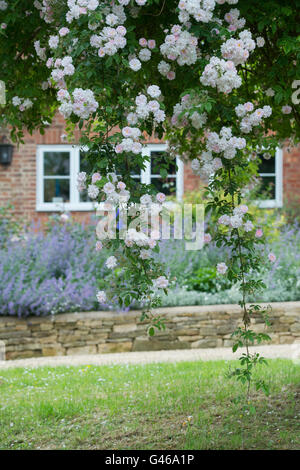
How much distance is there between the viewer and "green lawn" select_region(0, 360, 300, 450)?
3.79 meters

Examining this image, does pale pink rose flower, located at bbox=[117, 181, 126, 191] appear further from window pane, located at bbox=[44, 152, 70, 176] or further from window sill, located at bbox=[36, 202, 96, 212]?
window pane, located at bbox=[44, 152, 70, 176]

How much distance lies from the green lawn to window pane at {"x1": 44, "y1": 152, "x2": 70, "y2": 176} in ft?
20.2

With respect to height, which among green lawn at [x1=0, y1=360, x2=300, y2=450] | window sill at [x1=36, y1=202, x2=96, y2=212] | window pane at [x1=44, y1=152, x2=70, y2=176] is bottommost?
green lawn at [x1=0, y1=360, x2=300, y2=450]

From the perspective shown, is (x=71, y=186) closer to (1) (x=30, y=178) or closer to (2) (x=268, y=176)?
(1) (x=30, y=178)

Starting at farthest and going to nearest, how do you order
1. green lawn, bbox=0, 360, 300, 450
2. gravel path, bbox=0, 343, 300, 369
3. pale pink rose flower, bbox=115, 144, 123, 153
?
gravel path, bbox=0, 343, 300, 369
green lawn, bbox=0, 360, 300, 450
pale pink rose flower, bbox=115, 144, 123, 153

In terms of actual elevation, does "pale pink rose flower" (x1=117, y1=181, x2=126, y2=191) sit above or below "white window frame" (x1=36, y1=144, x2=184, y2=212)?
below

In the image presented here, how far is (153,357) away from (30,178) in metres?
5.69

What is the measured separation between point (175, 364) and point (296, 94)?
3413 millimetres

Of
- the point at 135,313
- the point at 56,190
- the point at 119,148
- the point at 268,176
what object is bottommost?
the point at 135,313

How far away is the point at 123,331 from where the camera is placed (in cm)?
678

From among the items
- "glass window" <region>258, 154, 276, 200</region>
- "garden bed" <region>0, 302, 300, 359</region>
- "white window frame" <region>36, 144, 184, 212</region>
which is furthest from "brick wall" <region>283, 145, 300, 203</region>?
"garden bed" <region>0, 302, 300, 359</region>

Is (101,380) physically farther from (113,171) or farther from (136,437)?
(113,171)

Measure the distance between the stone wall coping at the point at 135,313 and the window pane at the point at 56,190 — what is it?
4727mm

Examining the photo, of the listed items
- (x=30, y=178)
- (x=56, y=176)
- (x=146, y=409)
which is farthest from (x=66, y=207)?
(x=146, y=409)
